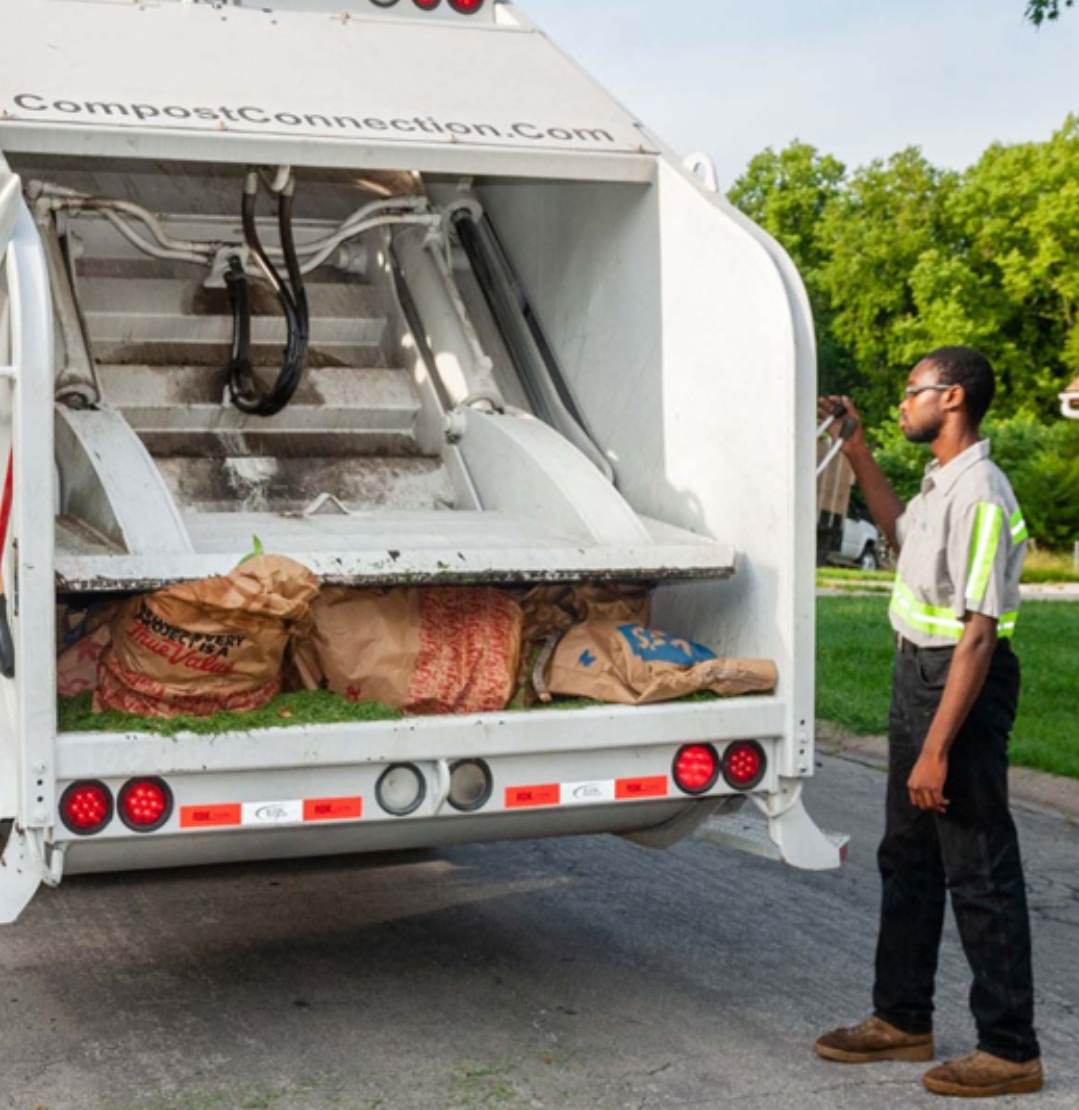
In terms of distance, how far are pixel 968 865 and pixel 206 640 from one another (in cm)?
173

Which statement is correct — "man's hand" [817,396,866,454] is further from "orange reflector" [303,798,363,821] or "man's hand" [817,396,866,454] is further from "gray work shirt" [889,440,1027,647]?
"orange reflector" [303,798,363,821]

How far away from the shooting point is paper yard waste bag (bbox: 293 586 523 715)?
4504 mm

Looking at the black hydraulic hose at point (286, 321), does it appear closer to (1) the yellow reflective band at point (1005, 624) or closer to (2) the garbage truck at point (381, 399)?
(2) the garbage truck at point (381, 399)

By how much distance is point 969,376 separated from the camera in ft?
14.3

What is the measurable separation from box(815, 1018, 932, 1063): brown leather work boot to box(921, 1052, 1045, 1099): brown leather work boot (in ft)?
0.68

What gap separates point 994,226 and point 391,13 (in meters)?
40.3

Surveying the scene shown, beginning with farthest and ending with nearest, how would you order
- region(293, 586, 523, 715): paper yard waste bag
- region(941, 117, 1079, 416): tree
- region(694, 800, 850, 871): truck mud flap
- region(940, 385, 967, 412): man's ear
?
region(941, 117, 1079, 416): tree < region(694, 800, 850, 871): truck mud flap < region(293, 586, 523, 715): paper yard waste bag < region(940, 385, 967, 412): man's ear

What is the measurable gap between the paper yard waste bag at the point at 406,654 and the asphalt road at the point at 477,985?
2.73 feet

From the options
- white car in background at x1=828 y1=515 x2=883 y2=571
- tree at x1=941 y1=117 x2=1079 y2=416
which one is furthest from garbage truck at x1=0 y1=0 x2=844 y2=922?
tree at x1=941 y1=117 x2=1079 y2=416

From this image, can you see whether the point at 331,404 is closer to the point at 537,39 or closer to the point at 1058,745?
the point at 537,39

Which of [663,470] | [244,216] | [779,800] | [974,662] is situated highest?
[244,216]

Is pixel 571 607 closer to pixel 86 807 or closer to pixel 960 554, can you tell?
pixel 960 554

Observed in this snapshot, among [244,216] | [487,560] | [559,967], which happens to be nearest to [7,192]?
[487,560]

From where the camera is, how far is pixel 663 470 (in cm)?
521
